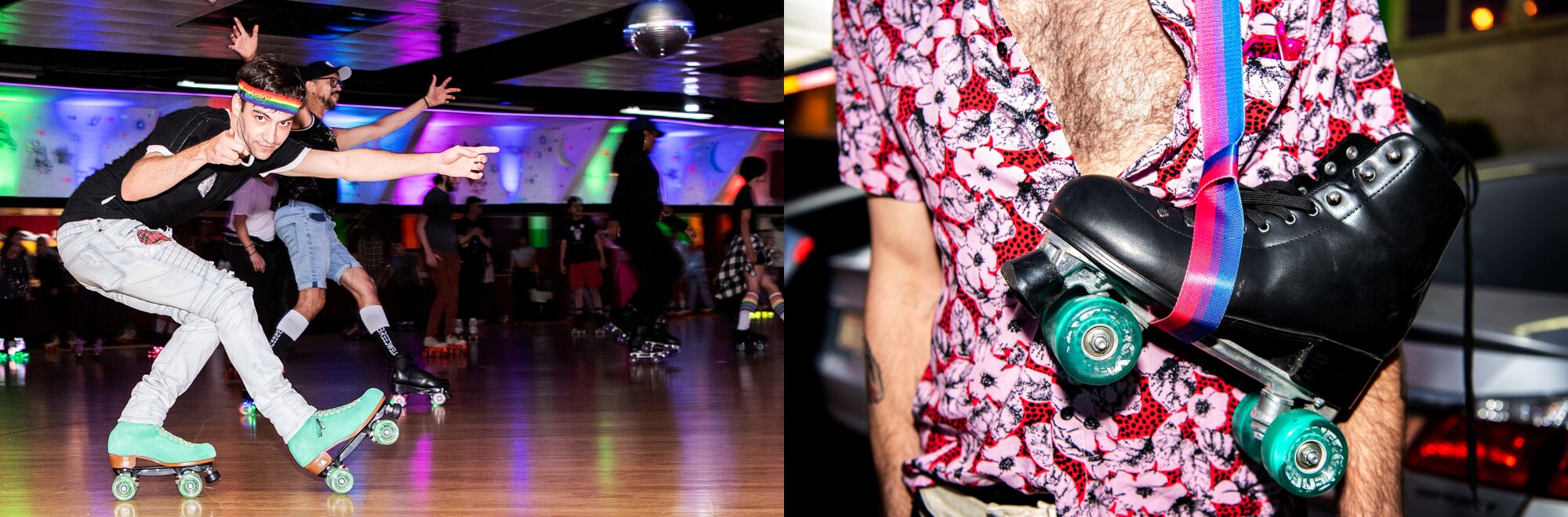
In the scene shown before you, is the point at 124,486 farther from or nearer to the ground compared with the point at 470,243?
nearer to the ground

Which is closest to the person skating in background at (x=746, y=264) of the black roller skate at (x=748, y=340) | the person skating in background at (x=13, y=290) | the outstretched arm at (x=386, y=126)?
the black roller skate at (x=748, y=340)

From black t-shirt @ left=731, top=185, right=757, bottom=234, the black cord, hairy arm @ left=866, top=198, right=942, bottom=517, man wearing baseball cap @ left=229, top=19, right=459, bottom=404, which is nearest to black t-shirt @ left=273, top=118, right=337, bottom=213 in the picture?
man wearing baseball cap @ left=229, top=19, right=459, bottom=404

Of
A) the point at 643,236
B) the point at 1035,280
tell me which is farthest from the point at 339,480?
the point at 1035,280

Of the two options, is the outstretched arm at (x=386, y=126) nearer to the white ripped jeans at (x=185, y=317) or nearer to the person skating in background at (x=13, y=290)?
the white ripped jeans at (x=185, y=317)

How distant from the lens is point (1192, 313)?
73 centimetres

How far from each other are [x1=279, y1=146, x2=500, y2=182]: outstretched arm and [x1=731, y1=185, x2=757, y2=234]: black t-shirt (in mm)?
348

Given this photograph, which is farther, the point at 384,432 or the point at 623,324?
the point at 623,324

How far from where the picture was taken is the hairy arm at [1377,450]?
2.94 feet

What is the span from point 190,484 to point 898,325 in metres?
0.93

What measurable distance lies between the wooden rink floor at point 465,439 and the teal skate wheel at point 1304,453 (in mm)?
678

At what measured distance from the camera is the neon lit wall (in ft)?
4.36

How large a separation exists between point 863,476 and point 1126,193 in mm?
2788

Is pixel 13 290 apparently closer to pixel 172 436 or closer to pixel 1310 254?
pixel 172 436

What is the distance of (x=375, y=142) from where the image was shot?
1.36 metres
